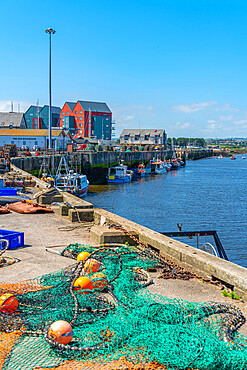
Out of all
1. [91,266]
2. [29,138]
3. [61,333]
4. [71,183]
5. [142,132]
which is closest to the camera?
[61,333]

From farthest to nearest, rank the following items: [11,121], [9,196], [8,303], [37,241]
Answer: [11,121], [9,196], [37,241], [8,303]

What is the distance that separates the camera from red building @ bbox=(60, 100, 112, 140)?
10519 cm

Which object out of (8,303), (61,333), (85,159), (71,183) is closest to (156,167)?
(85,159)

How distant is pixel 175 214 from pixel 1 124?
54.0 meters

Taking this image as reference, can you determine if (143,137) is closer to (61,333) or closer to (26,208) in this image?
(26,208)

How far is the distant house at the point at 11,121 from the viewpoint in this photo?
7504 cm

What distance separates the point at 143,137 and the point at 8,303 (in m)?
119

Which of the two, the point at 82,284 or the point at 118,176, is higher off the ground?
the point at 82,284

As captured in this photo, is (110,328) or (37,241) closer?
(110,328)

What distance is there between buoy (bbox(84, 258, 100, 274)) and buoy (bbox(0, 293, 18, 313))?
1636 millimetres

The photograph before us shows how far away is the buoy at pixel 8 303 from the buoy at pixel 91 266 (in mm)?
1636

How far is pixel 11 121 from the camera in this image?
7600cm

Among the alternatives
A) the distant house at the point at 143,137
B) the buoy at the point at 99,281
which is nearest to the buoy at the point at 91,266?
the buoy at the point at 99,281

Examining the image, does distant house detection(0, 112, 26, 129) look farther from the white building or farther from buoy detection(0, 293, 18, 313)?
buoy detection(0, 293, 18, 313)
